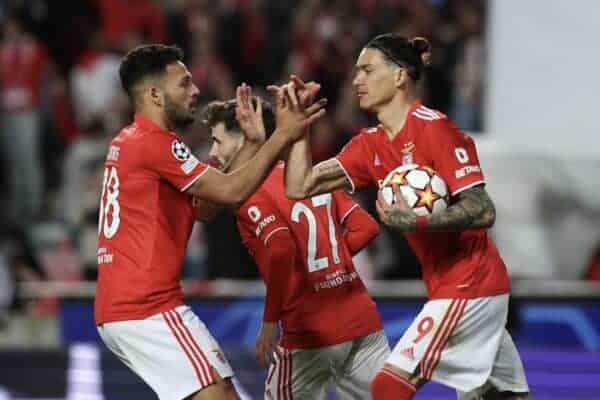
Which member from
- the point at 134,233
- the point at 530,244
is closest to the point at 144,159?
the point at 134,233

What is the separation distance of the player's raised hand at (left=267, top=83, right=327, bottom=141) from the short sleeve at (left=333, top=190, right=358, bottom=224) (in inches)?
30.9

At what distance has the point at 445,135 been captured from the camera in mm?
6844

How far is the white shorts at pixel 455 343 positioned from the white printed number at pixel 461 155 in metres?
0.58

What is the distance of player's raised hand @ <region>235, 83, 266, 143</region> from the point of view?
704 cm

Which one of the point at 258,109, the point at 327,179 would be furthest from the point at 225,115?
the point at 327,179

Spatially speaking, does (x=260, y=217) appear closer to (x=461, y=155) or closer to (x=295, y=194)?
(x=295, y=194)

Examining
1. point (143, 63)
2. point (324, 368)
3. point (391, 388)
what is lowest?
point (324, 368)

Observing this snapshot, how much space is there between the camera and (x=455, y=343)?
6840 millimetres

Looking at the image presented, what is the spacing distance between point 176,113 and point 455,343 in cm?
150

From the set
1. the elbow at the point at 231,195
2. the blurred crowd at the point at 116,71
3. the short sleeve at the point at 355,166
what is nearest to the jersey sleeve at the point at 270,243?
the short sleeve at the point at 355,166

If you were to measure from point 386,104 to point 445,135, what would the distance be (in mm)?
337

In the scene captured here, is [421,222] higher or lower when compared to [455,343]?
higher

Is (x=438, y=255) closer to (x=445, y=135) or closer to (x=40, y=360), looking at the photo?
(x=445, y=135)

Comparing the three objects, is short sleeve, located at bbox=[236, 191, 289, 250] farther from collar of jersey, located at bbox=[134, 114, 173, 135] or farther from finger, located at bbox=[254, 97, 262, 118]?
collar of jersey, located at bbox=[134, 114, 173, 135]
